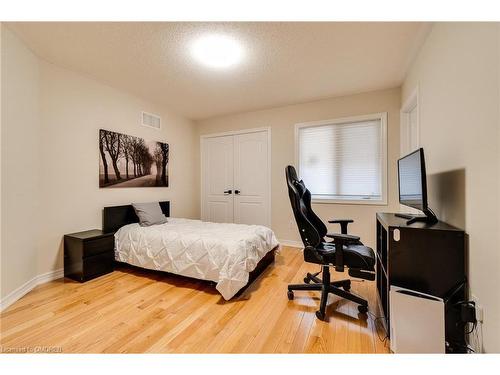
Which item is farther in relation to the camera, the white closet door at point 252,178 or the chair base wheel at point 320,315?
the white closet door at point 252,178

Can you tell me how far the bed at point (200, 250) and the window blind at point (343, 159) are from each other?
1.44 m

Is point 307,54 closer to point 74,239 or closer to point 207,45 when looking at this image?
point 207,45

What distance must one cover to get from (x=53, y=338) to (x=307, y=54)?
3.28 meters

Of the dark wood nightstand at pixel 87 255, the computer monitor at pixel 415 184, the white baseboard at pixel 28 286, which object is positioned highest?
the computer monitor at pixel 415 184

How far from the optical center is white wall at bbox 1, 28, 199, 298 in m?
1.96

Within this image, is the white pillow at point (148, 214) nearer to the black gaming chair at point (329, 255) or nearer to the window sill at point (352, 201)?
the black gaming chair at point (329, 255)

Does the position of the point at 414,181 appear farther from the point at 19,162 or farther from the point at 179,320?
the point at 19,162

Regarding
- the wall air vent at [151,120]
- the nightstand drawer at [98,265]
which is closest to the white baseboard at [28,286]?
the nightstand drawer at [98,265]

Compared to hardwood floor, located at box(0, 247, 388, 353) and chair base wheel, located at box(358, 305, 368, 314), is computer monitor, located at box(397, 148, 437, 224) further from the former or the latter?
hardwood floor, located at box(0, 247, 388, 353)

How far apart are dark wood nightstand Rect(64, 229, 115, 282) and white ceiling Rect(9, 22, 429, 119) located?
2.01 meters

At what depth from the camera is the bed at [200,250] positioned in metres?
2.07

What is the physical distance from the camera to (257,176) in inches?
159

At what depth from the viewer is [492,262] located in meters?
1.05
